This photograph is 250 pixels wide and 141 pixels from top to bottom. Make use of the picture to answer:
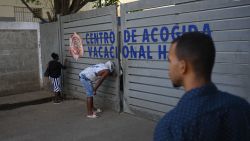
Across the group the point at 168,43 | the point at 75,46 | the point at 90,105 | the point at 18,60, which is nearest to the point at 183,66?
the point at 168,43

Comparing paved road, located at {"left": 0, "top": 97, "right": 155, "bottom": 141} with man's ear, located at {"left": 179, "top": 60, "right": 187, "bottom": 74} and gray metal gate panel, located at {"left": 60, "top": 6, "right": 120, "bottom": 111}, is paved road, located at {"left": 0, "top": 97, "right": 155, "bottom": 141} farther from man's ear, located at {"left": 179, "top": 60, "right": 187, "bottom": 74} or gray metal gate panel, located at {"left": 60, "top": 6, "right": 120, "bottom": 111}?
man's ear, located at {"left": 179, "top": 60, "right": 187, "bottom": 74}

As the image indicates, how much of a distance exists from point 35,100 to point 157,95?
4185 millimetres

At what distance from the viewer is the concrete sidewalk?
583cm

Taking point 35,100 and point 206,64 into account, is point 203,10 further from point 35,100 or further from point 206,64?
point 35,100

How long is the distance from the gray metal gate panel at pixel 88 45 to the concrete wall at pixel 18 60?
1530 millimetres

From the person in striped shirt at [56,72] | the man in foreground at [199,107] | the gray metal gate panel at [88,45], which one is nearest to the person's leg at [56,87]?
the person in striped shirt at [56,72]

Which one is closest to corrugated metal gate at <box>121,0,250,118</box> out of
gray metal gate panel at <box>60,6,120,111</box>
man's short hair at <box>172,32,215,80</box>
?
gray metal gate panel at <box>60,6,120,111</box>

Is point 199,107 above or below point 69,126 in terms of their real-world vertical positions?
above

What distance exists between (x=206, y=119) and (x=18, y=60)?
9.41 metres

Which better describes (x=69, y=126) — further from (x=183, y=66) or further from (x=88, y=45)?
(x=183, y=66)

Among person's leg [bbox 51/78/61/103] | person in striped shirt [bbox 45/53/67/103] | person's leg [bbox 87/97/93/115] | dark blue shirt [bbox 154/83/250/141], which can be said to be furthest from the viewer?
person's leg [bbox 51/78/61/103]

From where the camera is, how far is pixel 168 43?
5934 mm

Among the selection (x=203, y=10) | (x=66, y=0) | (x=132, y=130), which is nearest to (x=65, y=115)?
(x=132, y=130)

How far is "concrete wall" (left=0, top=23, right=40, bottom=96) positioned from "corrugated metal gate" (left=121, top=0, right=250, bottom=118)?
4382mm
